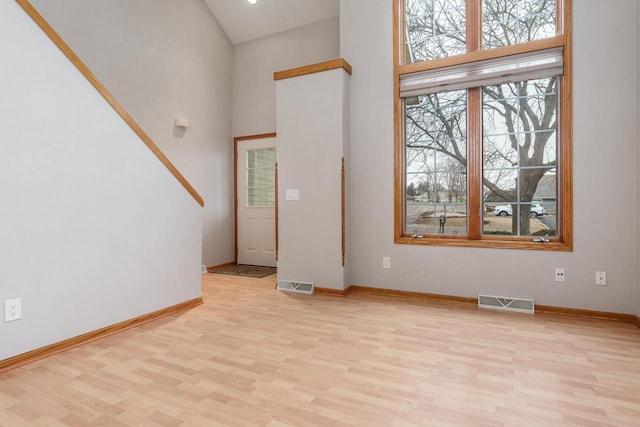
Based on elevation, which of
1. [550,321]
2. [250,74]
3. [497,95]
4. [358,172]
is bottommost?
[550,321]

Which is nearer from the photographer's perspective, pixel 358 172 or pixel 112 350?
pixel 112 350

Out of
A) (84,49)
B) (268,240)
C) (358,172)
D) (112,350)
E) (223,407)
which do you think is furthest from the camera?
(268,240)

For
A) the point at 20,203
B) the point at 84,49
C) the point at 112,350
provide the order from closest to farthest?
the point at 20,203 → the point at 112,350 → the point at 84,49

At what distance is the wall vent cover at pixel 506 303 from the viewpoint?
312 centimetres

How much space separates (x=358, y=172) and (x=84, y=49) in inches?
122

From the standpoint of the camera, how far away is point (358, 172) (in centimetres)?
386

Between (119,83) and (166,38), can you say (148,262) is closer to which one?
(119,83)

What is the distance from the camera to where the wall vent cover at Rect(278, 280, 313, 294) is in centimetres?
383

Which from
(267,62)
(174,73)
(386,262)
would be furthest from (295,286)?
(267,62)

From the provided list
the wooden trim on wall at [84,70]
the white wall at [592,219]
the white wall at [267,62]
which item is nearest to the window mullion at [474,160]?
the white wall at [592,219]

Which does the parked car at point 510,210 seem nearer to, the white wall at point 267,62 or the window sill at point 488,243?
the window sill at point 488,243

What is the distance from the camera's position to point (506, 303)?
3.20 m

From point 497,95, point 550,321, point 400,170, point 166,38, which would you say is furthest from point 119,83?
point 550,321

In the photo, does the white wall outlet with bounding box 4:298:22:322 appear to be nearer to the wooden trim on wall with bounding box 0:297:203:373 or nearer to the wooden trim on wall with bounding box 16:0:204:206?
A: the wooden trim on wall with bounding box 0:297:203:373
